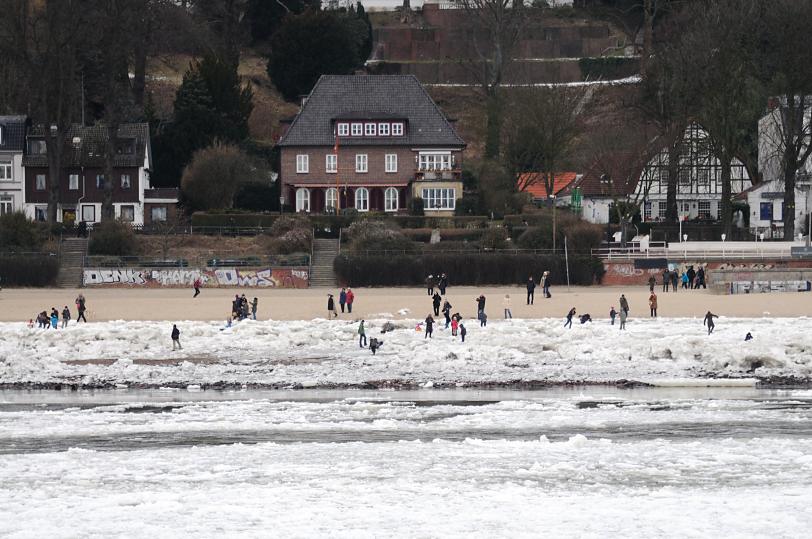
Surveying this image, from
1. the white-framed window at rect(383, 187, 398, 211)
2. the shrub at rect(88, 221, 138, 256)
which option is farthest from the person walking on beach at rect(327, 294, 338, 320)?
the white-framed window at rect(383, 187, 398, 211)

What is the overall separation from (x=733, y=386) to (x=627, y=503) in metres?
12.9

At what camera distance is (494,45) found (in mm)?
92000

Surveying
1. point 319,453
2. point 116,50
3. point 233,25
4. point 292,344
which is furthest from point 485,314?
point 233,25

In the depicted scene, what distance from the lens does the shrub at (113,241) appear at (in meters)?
61.7

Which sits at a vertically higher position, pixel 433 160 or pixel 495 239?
pixel 433 160

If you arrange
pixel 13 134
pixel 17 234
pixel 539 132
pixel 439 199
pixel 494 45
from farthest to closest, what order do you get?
1. pixel 494 45
2. pixel 539 132
3. pixel 439 199
4. pixel 13 134
5. pixel 17 234

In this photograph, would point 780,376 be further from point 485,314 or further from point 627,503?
point 627,503

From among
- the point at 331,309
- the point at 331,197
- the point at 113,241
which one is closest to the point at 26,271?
Result: the point at 113,241

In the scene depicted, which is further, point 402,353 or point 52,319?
point 52,319

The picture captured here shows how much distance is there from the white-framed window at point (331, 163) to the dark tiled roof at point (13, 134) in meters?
16.2

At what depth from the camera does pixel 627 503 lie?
81.1 ft

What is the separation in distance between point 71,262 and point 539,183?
115 ft

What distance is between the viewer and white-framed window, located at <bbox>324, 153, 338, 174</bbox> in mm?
76125

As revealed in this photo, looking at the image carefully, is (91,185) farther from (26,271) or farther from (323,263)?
(323,263)
